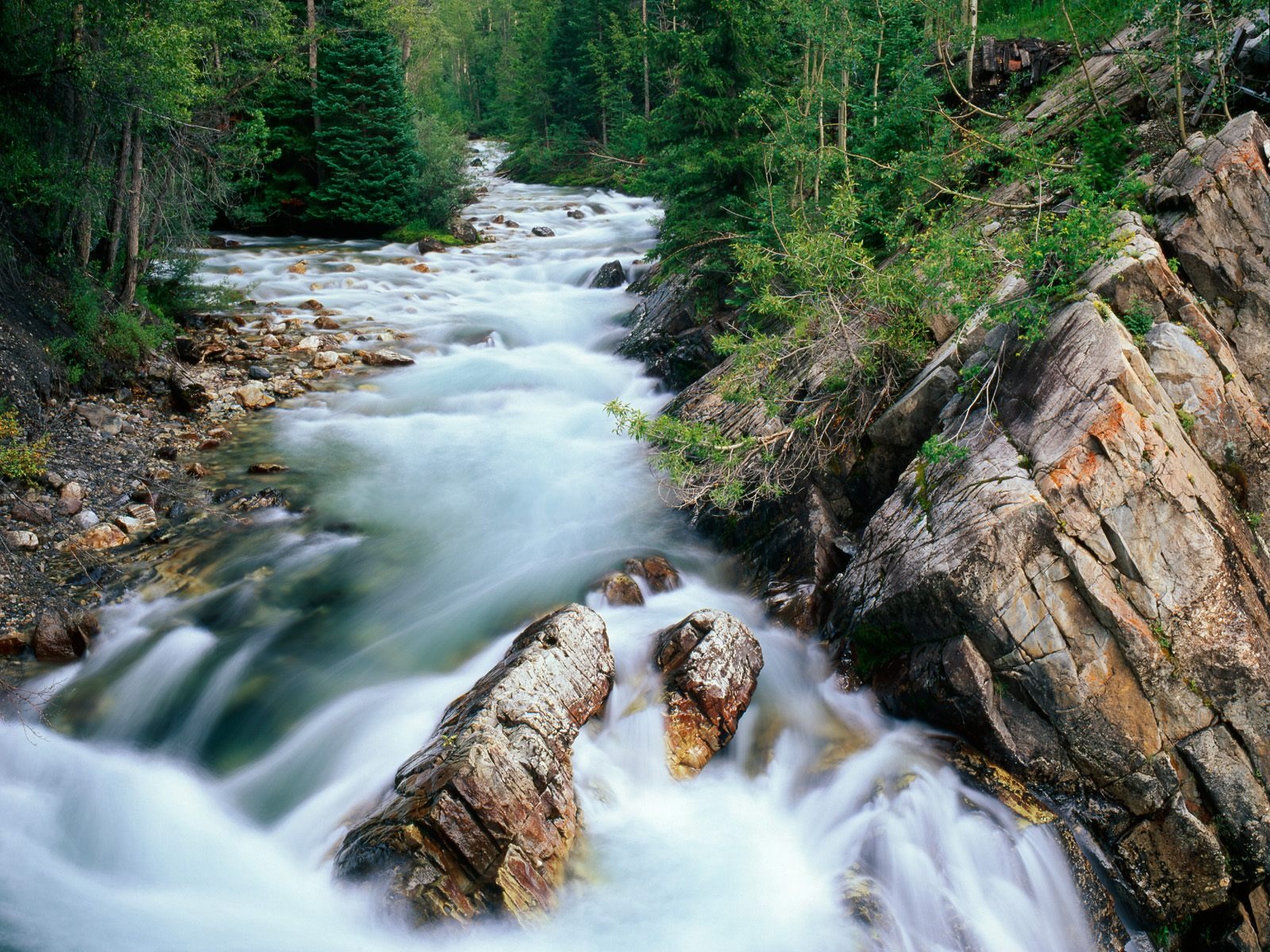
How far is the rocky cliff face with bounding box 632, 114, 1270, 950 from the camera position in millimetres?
5824

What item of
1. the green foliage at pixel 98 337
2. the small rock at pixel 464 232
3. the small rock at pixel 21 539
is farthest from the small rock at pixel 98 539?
the small rock at pixel 464 232

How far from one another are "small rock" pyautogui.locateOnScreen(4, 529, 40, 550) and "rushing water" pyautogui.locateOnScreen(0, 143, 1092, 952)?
152 centimetres

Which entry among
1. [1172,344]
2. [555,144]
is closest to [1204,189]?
[1172,344]

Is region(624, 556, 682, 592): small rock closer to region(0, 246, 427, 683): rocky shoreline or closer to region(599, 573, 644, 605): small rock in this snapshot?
region(599, 573, 644, 605): small rock

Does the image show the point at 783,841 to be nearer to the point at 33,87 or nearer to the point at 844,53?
the point at 844,53

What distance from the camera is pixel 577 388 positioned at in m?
16.2

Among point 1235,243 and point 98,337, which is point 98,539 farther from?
point 1235,243

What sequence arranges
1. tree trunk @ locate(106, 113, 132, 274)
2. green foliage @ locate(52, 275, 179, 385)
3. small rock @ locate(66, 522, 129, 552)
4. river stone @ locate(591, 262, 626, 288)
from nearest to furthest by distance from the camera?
small rock @ locate(66, 522, 129, 552) < green foliage @ locate(52, 275, 179, 385) < tree trunk @ locate(106, 113, 132, 274) < river stone @ locate(591, 262, 626, 288)

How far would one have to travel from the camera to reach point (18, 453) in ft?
29.5

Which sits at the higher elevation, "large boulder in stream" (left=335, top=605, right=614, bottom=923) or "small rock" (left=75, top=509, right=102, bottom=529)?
"small rock" (left=75, top=509, right=102, bottom=529)

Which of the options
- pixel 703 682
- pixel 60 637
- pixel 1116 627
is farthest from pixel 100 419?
pixel 1116 627

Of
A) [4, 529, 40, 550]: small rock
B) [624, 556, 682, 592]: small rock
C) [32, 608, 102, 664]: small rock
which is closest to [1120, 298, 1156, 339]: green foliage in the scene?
[624, 556, 682, 592]: small rock

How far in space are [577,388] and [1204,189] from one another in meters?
10.9

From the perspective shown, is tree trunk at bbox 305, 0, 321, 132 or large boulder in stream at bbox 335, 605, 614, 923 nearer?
large boulder in stream at bbox 335, 605, 614, 923
